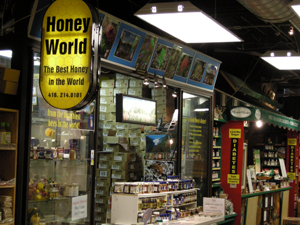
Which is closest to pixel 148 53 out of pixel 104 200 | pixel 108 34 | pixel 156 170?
pixel 108 34

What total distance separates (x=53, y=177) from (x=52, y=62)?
1.68 meters

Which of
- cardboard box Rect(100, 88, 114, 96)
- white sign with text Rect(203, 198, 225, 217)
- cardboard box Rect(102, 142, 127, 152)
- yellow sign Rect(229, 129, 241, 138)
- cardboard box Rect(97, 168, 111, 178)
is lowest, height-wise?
white sign with text Rect(203, 198, 225, 217)

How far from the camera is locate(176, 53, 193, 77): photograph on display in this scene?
7.67m

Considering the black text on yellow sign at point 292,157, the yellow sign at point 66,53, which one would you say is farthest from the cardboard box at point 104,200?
the black text on yellow sign at point 292,157

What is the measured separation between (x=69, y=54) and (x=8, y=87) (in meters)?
0.83

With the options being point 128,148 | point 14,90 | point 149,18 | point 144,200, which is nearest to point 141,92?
point 128,148

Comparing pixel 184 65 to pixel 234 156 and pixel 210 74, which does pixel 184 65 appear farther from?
pixel 234 156

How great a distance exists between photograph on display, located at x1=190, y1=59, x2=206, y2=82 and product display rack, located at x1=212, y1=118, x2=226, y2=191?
5.21 feet

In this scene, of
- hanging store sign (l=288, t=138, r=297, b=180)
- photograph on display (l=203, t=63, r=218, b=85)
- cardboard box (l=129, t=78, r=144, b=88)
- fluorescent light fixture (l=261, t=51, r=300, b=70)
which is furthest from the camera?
hanging store sign (l=288, t=138, r=297, b=180)

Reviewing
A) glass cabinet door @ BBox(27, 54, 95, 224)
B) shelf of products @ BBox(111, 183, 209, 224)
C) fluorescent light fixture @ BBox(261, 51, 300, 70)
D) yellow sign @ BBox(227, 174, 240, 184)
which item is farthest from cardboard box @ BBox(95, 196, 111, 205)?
fluorescent light fixture @ BBox(261, 51, 300, 70)

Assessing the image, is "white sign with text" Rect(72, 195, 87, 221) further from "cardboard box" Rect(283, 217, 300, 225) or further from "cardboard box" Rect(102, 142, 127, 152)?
"cardboard box" Rect(283, 217, 300, 225)

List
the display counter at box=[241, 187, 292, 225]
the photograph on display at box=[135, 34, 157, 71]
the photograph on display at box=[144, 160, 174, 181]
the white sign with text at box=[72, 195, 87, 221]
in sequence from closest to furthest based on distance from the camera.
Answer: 1. the white sign with text at box=[72, 195, 87, 221]
2. the photograph on display at box=[135, 34, 157, 71]
3. the photograph on display at box=[144, 160, 174, 181]
4. the display counter at box=[241, 187, 292, 225]

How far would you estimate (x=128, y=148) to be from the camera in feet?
30.0

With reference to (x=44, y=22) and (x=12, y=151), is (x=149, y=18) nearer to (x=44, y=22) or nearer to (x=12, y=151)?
(x=44, y=22)
